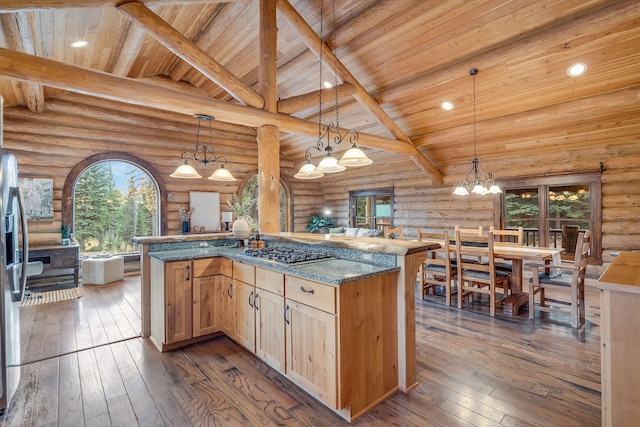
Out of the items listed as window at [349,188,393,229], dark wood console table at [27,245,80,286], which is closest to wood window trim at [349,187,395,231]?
window at [349,188,393,229]

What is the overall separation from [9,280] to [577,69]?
6.42m

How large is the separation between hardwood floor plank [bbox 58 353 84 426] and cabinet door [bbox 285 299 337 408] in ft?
4.73

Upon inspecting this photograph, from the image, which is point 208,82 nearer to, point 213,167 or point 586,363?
point 213,167

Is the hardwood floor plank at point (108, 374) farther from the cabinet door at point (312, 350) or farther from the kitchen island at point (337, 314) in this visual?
the cabinet door at point (312, 350)

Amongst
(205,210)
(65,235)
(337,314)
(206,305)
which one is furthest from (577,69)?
(65,235)

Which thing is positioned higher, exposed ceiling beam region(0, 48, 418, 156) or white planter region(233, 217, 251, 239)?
exposed ceiling beam region(0, 48, 418, 156)

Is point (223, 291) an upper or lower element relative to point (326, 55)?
lower

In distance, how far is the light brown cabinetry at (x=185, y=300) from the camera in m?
2.96

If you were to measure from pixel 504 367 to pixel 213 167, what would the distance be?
738cm

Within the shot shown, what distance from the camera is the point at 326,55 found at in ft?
16.1

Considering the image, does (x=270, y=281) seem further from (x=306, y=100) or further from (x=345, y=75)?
(x=345, y=75)

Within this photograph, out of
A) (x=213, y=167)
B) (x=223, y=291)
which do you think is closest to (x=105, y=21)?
(x=223, y=291)

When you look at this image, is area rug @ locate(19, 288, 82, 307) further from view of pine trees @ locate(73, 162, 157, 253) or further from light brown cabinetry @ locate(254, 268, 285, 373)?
light brown cabinetry @ locate(254, 268, 285, 373)

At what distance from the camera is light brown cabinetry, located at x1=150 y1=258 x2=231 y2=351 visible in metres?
2.96
